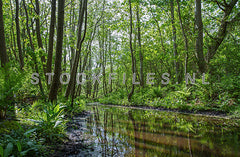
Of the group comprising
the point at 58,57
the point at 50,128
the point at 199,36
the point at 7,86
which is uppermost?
the point at 199,36

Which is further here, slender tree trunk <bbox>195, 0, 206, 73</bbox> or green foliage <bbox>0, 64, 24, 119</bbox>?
slender tree trunk <bbox>195, 0, 206, 73</bbox>

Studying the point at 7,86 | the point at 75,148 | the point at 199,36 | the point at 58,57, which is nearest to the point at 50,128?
the point at 75,148

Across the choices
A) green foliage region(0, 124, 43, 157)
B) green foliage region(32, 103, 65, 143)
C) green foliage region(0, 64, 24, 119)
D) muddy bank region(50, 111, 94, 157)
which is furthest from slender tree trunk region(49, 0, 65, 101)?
green foliage region(0, 124, 43, 157)

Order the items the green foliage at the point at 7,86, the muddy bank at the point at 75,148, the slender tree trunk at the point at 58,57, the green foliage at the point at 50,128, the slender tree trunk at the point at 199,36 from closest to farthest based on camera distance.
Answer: the muddy bank at the point at 75,148, the green foliage at the point at 50,128, the green foliage at the point at 7,86, the slender tree trunk at the point at 58,57, the slender tree trunk at the point at 199,36

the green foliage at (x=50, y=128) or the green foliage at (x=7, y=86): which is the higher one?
the green foliage at (x=7, y=86)

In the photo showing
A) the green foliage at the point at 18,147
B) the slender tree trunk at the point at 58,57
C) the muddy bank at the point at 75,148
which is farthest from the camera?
the slender tree trunk at the point at 58,57

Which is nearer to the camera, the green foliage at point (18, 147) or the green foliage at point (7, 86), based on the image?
the green foliage at point (18, 147)

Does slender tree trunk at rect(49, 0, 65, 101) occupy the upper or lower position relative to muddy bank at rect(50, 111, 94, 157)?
upper

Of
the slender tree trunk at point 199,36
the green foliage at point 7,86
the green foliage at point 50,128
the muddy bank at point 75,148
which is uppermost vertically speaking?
the slender tree trunk at point 199,36

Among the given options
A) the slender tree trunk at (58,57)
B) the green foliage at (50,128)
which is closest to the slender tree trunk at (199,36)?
the slender tree trunk at (58,57)

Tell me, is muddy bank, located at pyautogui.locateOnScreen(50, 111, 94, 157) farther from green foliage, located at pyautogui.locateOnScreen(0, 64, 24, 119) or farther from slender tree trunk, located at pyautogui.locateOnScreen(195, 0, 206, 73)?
slender tree trunk, located at pyautogui.locateOnScreen(195, 0, 206, 73)

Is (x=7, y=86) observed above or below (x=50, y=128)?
above

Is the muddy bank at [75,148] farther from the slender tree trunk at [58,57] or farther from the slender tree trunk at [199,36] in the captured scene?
the slender tree trunk at [199,36]

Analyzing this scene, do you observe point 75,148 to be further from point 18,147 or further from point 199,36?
point 199,36
